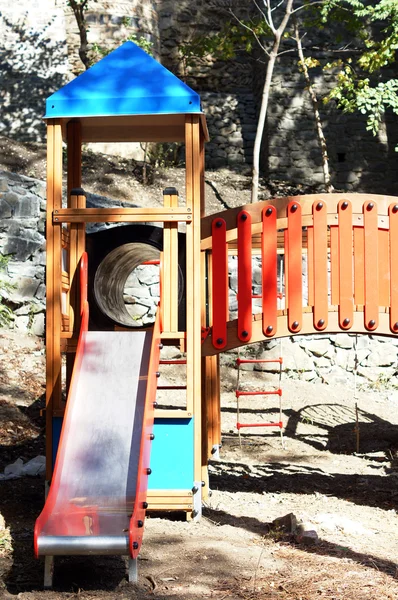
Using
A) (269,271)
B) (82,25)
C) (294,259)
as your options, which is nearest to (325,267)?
(294,259)

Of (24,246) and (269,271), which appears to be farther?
(24,246)

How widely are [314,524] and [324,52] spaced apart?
47.0 feet

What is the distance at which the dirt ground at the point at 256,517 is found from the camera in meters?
3.85

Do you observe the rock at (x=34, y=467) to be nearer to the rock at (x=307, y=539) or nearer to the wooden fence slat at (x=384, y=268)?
the rock at (x=307, y=539)

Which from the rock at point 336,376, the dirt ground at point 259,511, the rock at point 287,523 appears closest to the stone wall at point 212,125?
the rock at point 336,376

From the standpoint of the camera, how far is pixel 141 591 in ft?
12.3

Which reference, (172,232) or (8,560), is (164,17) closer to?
(172,232)

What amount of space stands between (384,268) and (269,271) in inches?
30.4

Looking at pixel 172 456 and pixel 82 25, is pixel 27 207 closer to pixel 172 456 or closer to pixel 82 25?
pixel 172 456

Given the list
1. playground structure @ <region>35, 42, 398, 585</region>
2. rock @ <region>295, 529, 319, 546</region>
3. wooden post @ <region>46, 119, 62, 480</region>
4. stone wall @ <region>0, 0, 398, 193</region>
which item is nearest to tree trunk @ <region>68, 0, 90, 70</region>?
stone wall @ <region>0, 0, 398, 193</region>

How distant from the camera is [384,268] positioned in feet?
17.4

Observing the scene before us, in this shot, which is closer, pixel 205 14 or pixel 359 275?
pixel 359 275

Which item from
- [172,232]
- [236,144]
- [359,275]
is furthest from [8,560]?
[236,144]

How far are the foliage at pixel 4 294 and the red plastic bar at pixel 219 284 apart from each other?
5.62 metres
